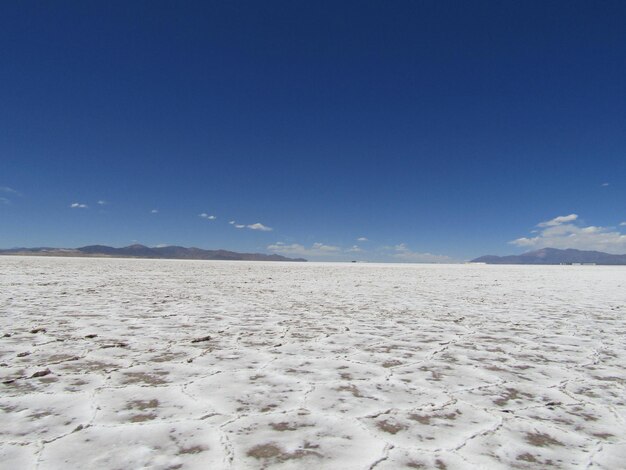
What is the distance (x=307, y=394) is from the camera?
230cm

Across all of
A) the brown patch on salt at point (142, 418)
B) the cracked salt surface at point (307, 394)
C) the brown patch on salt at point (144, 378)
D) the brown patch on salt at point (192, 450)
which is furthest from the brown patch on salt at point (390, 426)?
the brown patch on salt at point (144, 378)

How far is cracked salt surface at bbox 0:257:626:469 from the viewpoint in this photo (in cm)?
158

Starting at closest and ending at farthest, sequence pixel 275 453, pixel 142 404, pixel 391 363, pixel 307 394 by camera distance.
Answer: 1. pixel 275 453
2. pixel 142 404
3. pixel 307 394
4. pixel 391 363

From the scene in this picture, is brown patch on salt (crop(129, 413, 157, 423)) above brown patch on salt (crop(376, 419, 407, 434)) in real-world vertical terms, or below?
below

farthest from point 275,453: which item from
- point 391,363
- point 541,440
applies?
point 391,363

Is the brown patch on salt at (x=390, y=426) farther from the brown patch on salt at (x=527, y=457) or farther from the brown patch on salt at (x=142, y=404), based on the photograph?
the brown patch on salt at (x=142, y=404)

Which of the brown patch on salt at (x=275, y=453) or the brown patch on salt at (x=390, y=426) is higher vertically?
the brown patch on salt at (x=390, y=426)

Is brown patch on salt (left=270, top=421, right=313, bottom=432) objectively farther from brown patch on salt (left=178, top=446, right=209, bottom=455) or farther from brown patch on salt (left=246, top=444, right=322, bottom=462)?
brown patch on salt (left=178, top=446, right=209, bottom=455)

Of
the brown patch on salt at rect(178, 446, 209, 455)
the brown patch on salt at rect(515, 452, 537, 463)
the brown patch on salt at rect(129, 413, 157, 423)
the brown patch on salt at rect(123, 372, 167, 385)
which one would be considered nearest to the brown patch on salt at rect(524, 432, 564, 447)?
the brown patch on salt at rect(515, 452, 537, 463)

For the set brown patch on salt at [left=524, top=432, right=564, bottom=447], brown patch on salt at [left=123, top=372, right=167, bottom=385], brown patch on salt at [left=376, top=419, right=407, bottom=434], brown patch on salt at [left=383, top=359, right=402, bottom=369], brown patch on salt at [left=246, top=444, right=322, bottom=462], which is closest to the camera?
brown patch on salt at [left=246, top=444, right=322, bottom=462]

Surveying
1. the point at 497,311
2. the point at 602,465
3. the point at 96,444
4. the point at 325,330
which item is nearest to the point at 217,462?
the point at 96,444

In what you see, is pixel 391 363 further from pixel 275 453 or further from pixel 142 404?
pixel 142 404

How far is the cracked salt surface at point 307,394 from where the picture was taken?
1.58 meters

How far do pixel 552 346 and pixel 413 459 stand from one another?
3.00 meters
